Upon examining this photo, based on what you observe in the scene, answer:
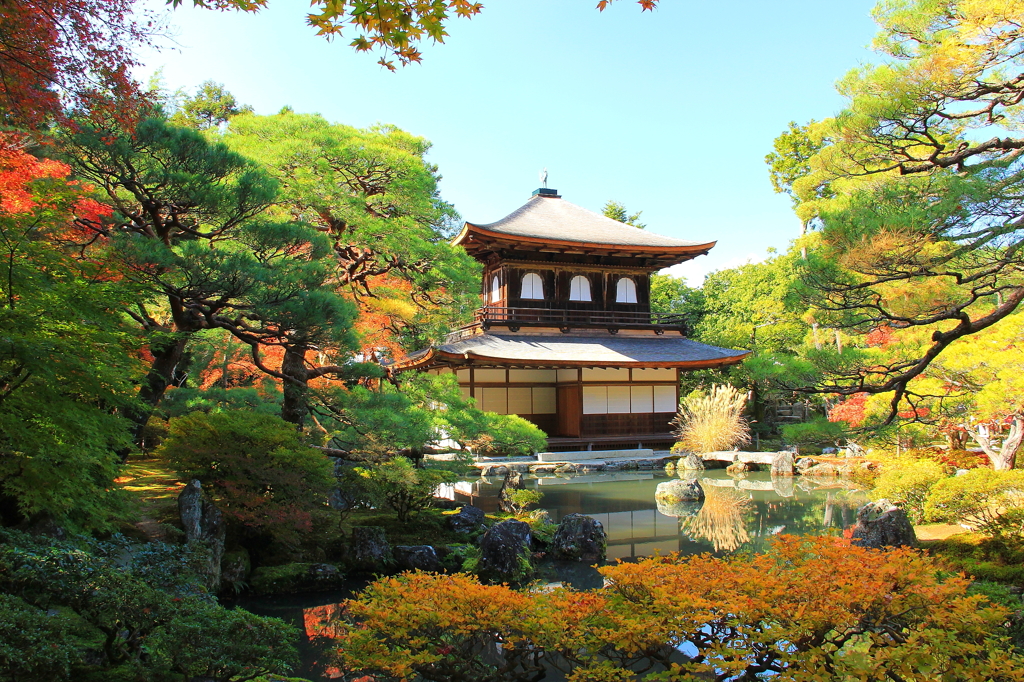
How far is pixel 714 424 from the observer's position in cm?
1652

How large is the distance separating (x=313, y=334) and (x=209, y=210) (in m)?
1.69

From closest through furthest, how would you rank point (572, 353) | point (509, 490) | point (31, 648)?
1. point (31, 648)
2. point (509, 490)
3. point (572, 353)

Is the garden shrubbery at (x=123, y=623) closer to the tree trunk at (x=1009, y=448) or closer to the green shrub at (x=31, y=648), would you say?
the green shrub at (x=31, y=648)

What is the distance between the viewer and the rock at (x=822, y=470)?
48.2 ft

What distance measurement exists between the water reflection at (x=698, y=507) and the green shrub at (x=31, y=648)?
584 cm

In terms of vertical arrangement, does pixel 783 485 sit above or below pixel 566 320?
Result: below

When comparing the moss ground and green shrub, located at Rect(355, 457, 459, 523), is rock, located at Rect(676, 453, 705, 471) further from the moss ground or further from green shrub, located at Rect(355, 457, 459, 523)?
the moss ground

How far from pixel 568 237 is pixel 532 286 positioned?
1.75 metres

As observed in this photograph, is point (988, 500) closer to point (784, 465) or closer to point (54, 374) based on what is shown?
point (54, 374)

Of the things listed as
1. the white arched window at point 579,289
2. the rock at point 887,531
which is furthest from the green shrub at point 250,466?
the white arched window at point 579,289

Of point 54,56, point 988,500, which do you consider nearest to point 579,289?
point 988,500

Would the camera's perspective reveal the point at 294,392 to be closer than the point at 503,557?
No

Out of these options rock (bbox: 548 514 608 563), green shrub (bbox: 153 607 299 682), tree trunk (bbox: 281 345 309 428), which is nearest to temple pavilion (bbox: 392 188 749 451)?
tree trunk (bbox: 281 345 309 428)

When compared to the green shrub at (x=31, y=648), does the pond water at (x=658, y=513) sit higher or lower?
lower
